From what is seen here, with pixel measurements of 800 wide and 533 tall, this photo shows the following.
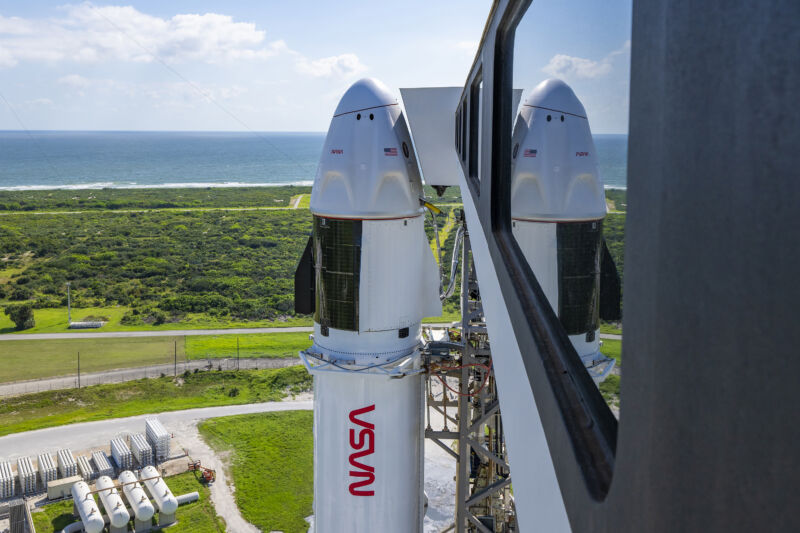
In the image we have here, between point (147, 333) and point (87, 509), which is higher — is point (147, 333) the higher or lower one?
the higher one

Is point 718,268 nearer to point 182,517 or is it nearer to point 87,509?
point 87,509

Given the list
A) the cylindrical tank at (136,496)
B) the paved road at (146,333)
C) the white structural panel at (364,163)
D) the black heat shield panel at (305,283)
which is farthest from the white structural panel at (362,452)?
the paved road at (146,333)

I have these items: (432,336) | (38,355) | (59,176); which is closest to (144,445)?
(432,336)

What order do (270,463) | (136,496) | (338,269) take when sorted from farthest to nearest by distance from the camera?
1. (270,463)
2. (136,496)
3. (338,269)

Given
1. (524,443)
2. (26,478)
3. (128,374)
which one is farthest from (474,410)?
(128,374)

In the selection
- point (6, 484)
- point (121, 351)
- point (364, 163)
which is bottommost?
point (6, 484)

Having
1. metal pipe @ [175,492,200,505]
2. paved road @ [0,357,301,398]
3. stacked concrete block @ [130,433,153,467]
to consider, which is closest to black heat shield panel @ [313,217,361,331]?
metal pipe @ [175,492,200,505]
